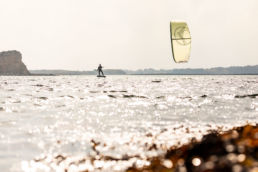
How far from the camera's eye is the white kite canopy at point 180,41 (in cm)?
3659

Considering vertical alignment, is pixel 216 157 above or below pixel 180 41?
below

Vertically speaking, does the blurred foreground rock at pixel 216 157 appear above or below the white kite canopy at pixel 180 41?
below

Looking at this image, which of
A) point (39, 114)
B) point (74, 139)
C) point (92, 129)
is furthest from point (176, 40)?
point (74, 139)

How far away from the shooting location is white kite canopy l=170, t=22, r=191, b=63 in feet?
120

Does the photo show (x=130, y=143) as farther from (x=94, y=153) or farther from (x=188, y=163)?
(x=188, y=163)

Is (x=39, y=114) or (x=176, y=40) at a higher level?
(x=176, y=40)

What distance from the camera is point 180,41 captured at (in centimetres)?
3728

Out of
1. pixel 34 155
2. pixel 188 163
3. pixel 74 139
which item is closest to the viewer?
pixel 188 163

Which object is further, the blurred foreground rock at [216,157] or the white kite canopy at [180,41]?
the white kite canopy at [180,41]

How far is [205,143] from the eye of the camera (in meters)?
7.62

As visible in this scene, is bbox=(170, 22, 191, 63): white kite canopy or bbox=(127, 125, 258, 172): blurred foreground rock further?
bbox=(170, 22, 191, 63): white kite canopy

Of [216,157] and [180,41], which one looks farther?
[180,41]

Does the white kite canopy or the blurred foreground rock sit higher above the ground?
the white kite canopy

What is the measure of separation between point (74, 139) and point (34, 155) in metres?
2.66
